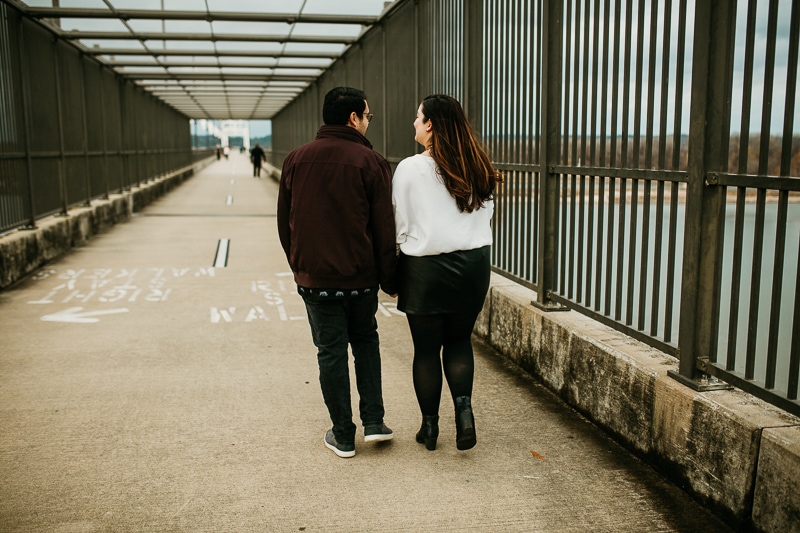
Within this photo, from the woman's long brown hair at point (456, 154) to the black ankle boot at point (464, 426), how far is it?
1005 mm

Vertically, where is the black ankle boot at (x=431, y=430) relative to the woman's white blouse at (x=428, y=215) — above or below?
below

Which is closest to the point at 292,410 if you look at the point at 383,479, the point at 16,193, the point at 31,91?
the point at 383,479

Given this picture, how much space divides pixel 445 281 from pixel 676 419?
1270mm

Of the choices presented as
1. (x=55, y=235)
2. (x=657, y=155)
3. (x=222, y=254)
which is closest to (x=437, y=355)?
(x=657, y=155)

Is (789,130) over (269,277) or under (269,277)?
over

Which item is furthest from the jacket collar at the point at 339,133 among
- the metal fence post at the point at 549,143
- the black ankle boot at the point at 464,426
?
the metal fence post at the point at 549,143

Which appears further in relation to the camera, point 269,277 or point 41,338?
point 269,277

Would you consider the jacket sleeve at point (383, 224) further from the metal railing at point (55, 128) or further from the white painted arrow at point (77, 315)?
the metal railing at point (55, 128)

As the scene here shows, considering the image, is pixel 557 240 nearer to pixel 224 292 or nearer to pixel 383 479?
pixel 383 479

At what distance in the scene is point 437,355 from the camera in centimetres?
417

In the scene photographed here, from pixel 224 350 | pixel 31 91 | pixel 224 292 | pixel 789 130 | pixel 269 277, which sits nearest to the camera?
pixel 789 130

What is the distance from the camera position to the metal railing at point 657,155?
3.20m

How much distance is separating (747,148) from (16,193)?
9.53 m

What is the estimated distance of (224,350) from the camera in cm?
629
